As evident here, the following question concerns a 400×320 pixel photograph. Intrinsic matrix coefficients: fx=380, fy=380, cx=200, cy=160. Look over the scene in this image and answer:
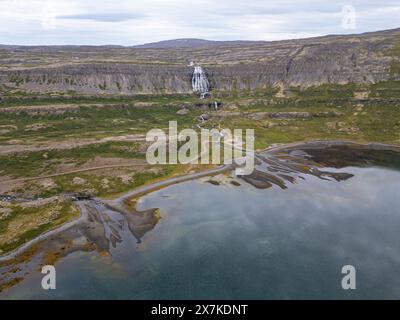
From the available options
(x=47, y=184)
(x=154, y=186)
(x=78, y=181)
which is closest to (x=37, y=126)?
(x=47, y=184)

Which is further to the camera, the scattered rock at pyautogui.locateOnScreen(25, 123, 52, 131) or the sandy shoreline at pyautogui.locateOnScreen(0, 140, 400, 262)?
the scattered rock at pyautogui.locateOnScreen(25, 123, 52, 131)

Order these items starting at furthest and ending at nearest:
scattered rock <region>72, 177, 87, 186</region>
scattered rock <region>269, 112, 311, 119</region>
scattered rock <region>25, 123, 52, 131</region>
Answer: scattered rock <region>269, 112, 311, 119</region>
scattered rock <region>25, 123, 52, 131</region>
scattered rock <region>72, 177, 87, 186</region>

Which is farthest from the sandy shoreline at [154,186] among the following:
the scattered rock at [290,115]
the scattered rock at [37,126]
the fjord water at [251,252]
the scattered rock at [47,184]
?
the scattered rock at [37,126]

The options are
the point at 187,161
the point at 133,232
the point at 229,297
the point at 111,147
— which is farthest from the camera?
the point at 111,147

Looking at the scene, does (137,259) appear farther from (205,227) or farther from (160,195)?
(160,195)

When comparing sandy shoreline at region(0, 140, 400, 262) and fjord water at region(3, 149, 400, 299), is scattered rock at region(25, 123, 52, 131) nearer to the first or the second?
sandy shoreline at region(0, 140, 400, 262)

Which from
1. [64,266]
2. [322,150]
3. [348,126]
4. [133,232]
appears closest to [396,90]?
[348,126]

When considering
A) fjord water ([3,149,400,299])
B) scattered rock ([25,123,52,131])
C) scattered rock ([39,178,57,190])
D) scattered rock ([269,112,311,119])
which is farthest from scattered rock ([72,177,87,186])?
scattered rock ([269,112,311,119])

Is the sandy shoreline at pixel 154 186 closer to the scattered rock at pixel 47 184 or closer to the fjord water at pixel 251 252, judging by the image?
the fjord water at pixel 251 252
